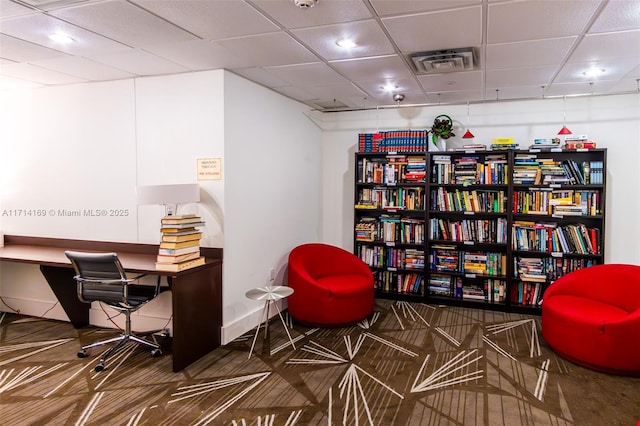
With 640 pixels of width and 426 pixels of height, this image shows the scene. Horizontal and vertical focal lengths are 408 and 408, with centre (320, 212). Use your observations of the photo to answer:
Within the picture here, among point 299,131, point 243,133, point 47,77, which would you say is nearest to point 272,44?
point 243,133

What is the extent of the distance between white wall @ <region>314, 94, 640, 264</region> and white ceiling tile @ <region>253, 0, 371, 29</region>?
3103mm

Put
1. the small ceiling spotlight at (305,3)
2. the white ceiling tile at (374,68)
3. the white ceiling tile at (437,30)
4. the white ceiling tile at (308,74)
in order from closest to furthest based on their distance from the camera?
the small ceiling spotlight at (305,3)
the white ceiling tile at (437,30)
the white ceiling tile at (374,68)
the white ceiling tile at (308,74)

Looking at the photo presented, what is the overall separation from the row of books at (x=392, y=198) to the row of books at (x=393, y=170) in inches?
5.4

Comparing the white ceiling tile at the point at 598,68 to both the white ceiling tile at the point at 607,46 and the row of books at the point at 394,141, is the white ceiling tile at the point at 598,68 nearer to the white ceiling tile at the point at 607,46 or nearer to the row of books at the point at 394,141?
the white ceiling tile at the point at 607,46

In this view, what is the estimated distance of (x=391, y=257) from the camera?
5.45 m

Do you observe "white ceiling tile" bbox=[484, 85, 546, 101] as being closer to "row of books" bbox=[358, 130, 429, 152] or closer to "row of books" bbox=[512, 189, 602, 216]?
"row of books" bbox=[358, 130, 429, 152]

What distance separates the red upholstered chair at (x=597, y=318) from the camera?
10.6ft

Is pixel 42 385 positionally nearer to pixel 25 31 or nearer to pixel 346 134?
pixel 25 31

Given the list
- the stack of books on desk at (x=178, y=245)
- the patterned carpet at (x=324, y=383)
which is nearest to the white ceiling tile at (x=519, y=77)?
the patterned carpet at (x=324, y=383)

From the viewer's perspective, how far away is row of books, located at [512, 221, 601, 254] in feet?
15.3

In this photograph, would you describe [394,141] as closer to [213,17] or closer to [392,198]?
[392,198]

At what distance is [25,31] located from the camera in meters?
2.91

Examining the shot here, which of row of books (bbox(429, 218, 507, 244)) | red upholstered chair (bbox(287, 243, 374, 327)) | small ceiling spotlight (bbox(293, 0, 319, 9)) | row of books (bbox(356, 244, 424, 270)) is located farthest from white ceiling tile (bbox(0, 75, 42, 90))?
row of books (bbox(429, 218, 507, 244))

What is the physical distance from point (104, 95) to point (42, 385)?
111 inches
